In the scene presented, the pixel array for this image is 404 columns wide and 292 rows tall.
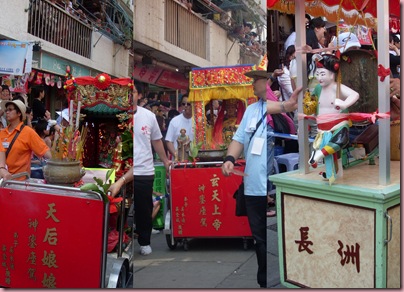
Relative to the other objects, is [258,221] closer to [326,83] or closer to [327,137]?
[327,137]

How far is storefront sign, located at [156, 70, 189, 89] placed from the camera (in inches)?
75.2

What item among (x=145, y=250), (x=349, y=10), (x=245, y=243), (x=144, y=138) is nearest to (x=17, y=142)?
(x=144, y=138)

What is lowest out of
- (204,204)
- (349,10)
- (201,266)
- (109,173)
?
(201,266)

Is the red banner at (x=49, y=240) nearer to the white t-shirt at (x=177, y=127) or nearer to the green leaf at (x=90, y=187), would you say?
the green leaf at (x=90, y=187)

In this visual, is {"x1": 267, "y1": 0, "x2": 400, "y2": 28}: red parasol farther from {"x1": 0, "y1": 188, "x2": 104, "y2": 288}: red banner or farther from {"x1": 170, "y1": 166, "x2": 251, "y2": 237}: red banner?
{"x1": 0, "y1": 188, "x2": 104, "y2": 288}: red banner

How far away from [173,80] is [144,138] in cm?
27

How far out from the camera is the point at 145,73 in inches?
76.7

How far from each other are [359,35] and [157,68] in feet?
2.99

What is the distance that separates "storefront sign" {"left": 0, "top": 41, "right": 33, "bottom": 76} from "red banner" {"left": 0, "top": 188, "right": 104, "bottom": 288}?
62cm

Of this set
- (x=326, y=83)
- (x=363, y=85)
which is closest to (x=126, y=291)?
(x=326, y=83)

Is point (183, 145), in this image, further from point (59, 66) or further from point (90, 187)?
point (59, 66)

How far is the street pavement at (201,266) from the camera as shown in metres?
1.91

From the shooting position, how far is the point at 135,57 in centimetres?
195

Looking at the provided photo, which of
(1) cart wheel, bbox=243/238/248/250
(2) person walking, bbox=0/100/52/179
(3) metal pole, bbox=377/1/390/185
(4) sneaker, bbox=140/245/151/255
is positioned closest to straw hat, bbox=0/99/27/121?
(2) person walking, bbox=0/100/52/179
